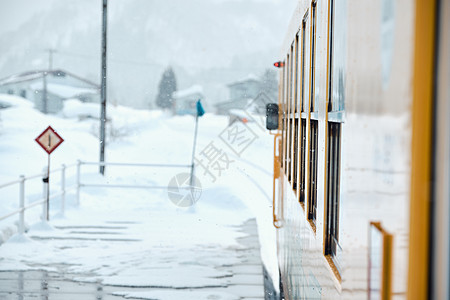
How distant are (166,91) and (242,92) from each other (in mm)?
15673

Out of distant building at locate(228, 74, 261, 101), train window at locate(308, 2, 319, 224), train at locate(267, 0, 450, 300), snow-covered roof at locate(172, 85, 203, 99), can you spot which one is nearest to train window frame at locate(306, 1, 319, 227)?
train window at locate(308, 2, 319, 224)

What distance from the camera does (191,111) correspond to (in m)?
63.2

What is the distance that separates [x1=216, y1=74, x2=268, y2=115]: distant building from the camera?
54.5 metres

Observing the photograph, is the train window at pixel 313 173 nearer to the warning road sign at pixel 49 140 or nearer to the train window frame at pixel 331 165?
the train window frame at pixel 331 165

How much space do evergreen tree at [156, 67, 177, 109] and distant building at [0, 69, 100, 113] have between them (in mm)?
19409

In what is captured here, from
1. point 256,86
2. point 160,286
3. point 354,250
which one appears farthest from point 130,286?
point 256,86

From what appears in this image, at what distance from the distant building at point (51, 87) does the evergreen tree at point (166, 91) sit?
19409mm

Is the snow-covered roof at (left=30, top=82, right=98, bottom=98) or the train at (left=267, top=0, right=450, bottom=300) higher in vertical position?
the snow-covered roof at (left=30, top=82, right=98, bottom=98)

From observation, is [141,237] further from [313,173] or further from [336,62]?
[336,62]

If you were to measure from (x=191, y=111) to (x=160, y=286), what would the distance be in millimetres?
58740

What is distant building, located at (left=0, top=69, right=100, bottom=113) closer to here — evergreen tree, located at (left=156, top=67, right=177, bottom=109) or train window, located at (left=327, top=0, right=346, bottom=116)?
evergreen tree, located at (left=156, top=67, right=177, bottom=109)

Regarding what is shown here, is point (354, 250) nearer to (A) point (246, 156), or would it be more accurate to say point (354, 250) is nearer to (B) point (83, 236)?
(B) point (83, 236)

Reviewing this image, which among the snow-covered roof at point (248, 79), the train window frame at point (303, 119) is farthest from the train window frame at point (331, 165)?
the snow-covered roof at point (248, 79)

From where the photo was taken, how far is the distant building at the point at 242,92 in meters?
54.5
